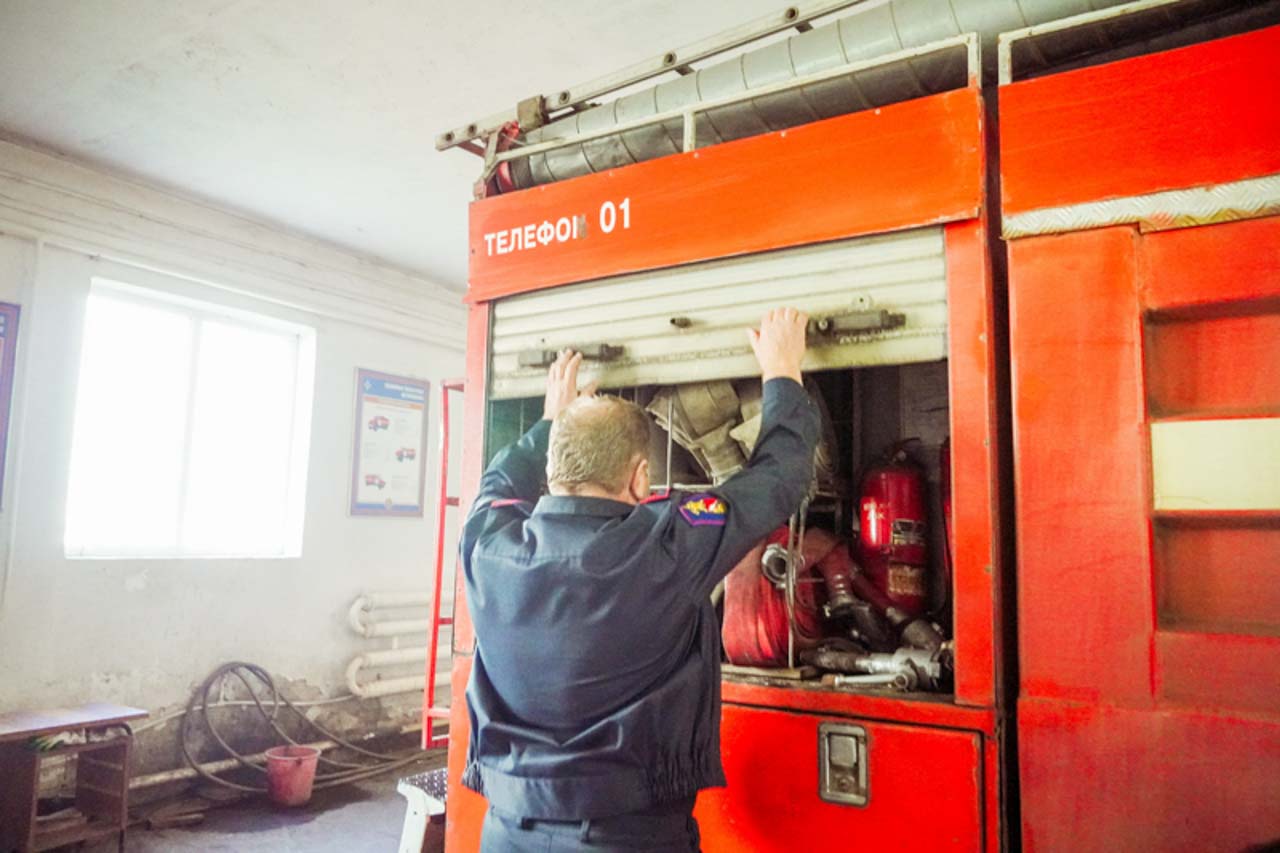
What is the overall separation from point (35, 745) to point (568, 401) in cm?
350

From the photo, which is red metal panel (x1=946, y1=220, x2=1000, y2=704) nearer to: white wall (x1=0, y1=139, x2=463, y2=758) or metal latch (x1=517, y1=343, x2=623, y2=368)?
metal latch (x1=517, y1=343, x2=623, y2=368)

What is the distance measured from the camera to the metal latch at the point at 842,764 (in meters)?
1.75

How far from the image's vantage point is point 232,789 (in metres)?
5.06

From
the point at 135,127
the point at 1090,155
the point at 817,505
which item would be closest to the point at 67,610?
the point at 135,127

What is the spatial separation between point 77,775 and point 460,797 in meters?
3.41

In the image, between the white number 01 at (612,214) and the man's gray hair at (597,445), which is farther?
the white number 01 at (612,214)

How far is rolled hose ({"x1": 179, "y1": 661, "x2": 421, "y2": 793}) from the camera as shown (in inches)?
202

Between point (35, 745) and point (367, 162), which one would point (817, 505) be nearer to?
point (367, 162)

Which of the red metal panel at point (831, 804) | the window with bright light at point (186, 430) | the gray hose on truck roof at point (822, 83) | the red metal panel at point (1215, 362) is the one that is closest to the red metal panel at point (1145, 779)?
the red metal panel at point (831, 804)

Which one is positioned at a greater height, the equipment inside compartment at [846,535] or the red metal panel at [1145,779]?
the equipment inside compartment at [846,535]

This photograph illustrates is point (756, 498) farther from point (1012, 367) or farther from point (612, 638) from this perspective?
point (1012, 367)

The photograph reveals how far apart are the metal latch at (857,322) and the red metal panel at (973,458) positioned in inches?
5.0

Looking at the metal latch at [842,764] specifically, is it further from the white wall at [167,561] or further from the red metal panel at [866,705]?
the white wall at [167,561]

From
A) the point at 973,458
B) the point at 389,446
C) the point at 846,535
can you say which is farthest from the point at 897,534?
the point at 389,446
